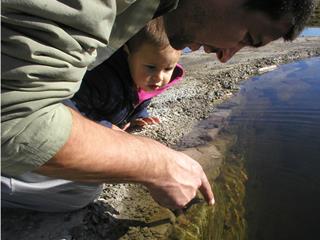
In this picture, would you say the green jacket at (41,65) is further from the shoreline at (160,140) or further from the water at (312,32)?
the water at (312,32)

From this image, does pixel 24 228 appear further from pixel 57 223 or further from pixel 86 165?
pixel 86 165

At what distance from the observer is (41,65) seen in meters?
1.18

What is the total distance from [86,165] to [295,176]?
7.34 ft

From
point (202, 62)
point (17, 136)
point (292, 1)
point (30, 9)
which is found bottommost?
point (202, 62)

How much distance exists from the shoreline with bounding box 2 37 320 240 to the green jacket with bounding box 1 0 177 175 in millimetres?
1104

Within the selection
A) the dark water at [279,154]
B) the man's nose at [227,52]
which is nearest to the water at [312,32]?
the dark water at [279,154]

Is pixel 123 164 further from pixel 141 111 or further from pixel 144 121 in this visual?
pixel 144 121

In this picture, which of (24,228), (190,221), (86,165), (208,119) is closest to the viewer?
(86,165)

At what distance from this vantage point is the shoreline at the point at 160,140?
7.68 ft

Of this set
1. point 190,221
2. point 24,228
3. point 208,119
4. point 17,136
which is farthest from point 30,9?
point 208,119

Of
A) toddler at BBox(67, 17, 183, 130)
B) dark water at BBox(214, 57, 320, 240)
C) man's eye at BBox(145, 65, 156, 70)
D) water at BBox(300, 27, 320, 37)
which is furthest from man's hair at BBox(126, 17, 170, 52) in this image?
water at BBox(300, 27, 320, 37)

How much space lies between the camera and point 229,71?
5.68 meters

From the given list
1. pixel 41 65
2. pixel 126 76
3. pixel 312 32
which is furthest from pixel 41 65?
pixel 312 32

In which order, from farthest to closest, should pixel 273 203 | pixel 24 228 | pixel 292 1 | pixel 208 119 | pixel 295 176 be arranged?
pixel 208 119, pixel 295 176, pixel 273 203, pixel 24 228, pixel 292 1
